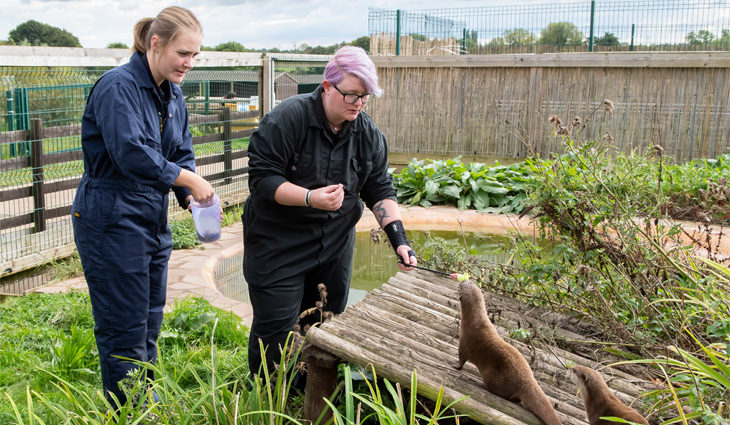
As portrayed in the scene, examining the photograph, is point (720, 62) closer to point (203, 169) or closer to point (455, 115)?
point (455, 115)

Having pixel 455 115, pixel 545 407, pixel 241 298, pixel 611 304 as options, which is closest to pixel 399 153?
pixel 455 115

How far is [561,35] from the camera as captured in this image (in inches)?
741

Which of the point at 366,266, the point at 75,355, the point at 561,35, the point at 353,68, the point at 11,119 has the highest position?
the point at 561,35

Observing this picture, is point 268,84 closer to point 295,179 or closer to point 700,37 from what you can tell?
point 295,179

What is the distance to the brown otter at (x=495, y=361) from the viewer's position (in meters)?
2.48

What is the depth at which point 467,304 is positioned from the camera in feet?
9.00

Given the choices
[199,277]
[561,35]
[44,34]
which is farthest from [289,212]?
[44,34]

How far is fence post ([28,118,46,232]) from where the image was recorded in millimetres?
6355

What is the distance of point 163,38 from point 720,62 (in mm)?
10055

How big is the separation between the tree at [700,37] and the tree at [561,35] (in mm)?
2766

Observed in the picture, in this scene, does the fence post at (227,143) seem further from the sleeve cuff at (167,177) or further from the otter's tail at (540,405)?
the otter's tail at (540,405)

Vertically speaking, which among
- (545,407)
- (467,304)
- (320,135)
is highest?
(320,135)

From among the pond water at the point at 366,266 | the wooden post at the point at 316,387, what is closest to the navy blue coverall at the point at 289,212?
the wooden post at the point at 316,387

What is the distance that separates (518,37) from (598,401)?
19240 mm
